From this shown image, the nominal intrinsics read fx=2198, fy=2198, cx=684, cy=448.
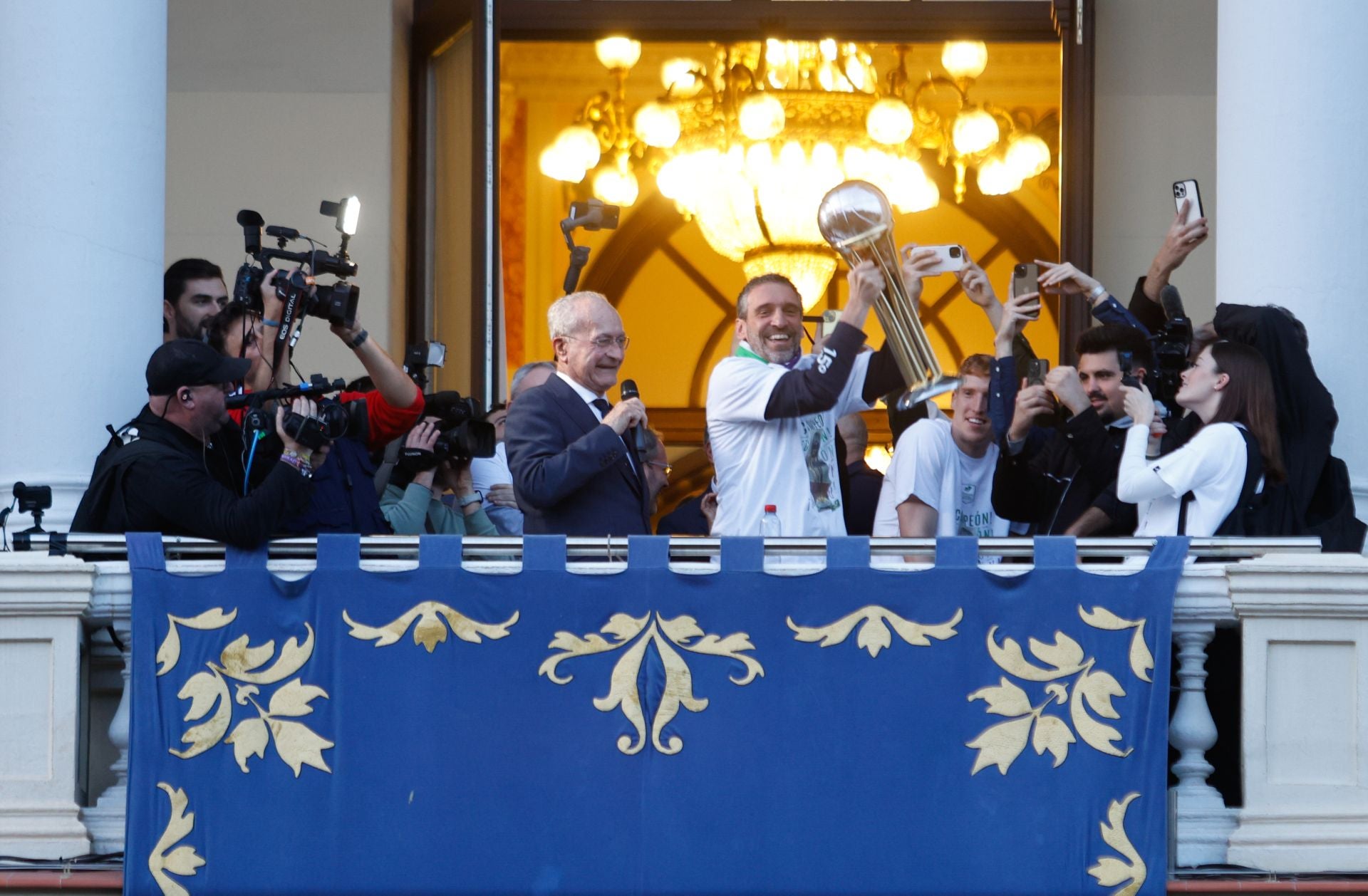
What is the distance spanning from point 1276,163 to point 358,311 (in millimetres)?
4533

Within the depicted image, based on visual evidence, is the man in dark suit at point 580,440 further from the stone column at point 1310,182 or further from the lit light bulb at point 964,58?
the lit light bulb at point 964,58

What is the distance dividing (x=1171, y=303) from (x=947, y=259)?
71cm

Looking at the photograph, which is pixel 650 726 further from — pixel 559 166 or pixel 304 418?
pixel 559 166


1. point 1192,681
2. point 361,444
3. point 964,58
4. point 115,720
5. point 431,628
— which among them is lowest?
point 115,720

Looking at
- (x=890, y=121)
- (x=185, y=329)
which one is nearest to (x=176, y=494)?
(x=185, y=329)

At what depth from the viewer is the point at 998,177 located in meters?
11.3

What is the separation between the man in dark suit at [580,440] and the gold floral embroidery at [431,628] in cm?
60

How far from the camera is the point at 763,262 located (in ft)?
36.9

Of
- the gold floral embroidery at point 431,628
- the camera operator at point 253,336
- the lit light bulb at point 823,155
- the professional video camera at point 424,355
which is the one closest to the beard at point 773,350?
the professional video camera at point 424,355

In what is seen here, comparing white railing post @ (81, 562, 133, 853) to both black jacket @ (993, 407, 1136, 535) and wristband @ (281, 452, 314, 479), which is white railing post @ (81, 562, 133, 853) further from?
black jacket @ (993, 407, 1136, 535)

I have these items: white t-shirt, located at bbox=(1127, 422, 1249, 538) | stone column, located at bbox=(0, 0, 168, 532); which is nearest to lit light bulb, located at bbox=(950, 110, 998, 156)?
white t-shirt, located at bbox=(1127, 422, 1249, 538)

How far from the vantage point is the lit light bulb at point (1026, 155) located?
11.2 meters

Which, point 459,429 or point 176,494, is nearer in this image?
point 176,494

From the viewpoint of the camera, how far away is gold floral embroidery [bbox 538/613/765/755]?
5559 millimetres
